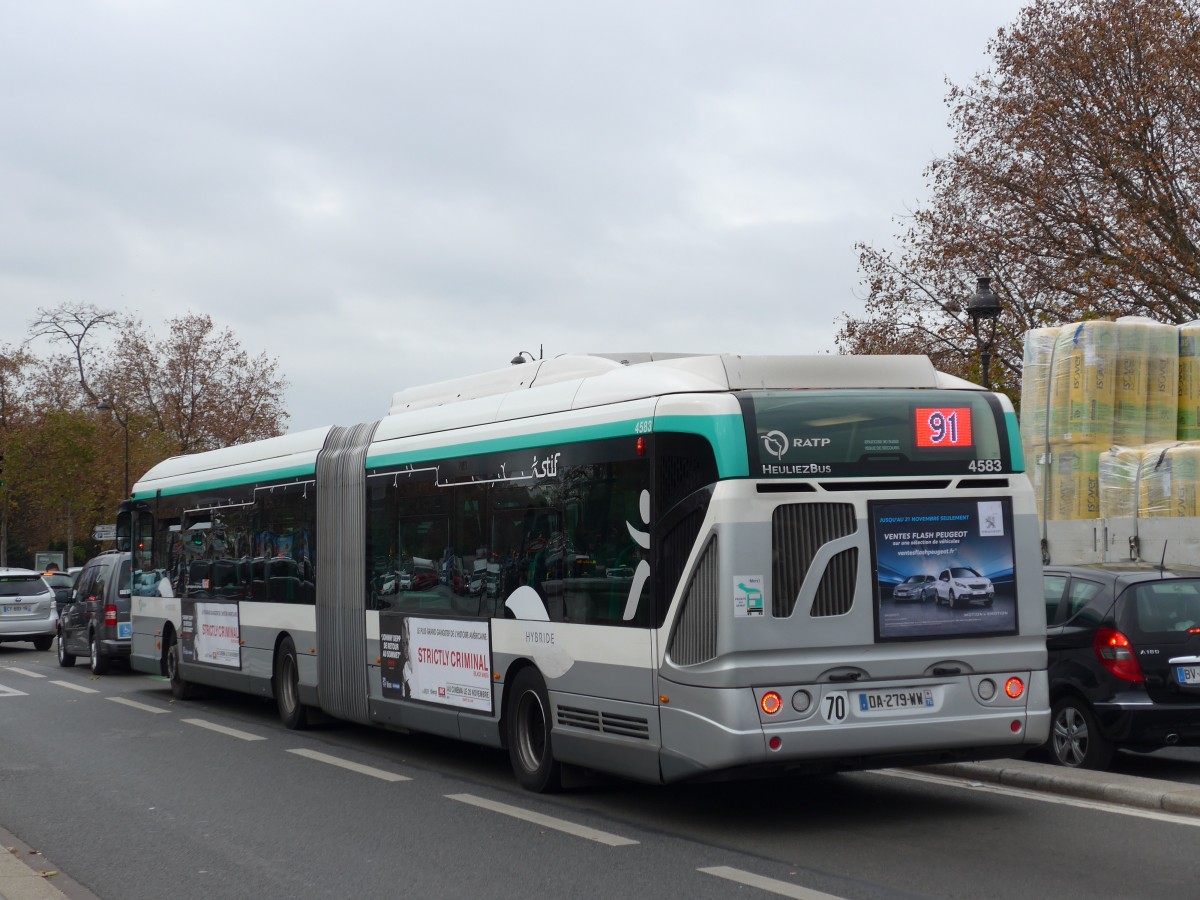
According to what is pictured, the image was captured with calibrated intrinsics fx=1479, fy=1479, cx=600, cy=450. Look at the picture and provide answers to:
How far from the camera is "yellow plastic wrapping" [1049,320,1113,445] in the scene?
51.6ft

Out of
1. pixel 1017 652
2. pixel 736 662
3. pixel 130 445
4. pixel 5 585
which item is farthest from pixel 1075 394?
pixel 130 445

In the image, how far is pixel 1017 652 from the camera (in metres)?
8.73

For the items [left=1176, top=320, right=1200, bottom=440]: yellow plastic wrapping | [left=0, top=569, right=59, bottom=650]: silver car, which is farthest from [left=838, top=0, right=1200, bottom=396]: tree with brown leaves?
[left=0, top=569, right=59, bottom=650]: silver car

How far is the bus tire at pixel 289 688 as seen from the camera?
48.5 feet

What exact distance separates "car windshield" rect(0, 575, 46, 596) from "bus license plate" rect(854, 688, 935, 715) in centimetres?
2554

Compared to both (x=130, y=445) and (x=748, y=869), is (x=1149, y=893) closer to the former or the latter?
(x=748, y=869)

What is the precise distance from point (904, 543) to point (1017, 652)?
987mm

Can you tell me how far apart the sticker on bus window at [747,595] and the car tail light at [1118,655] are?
3.49 metres

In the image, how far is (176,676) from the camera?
18438mm

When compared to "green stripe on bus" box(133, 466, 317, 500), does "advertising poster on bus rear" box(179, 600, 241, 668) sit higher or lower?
lower

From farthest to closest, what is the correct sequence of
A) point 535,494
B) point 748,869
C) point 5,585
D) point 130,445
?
point 130,445 < point 5,585 < point 535,494 < point 748,869

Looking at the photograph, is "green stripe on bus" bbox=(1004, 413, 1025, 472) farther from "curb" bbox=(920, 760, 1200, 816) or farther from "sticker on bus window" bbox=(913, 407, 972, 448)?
"curb" bbox=(920, 760, 1200, 816)

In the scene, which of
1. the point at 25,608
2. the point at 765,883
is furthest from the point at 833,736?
the point at 25,608

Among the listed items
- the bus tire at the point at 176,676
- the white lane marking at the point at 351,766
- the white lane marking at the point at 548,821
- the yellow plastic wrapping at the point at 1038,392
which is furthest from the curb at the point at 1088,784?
the bus tire at the point at 176,676
